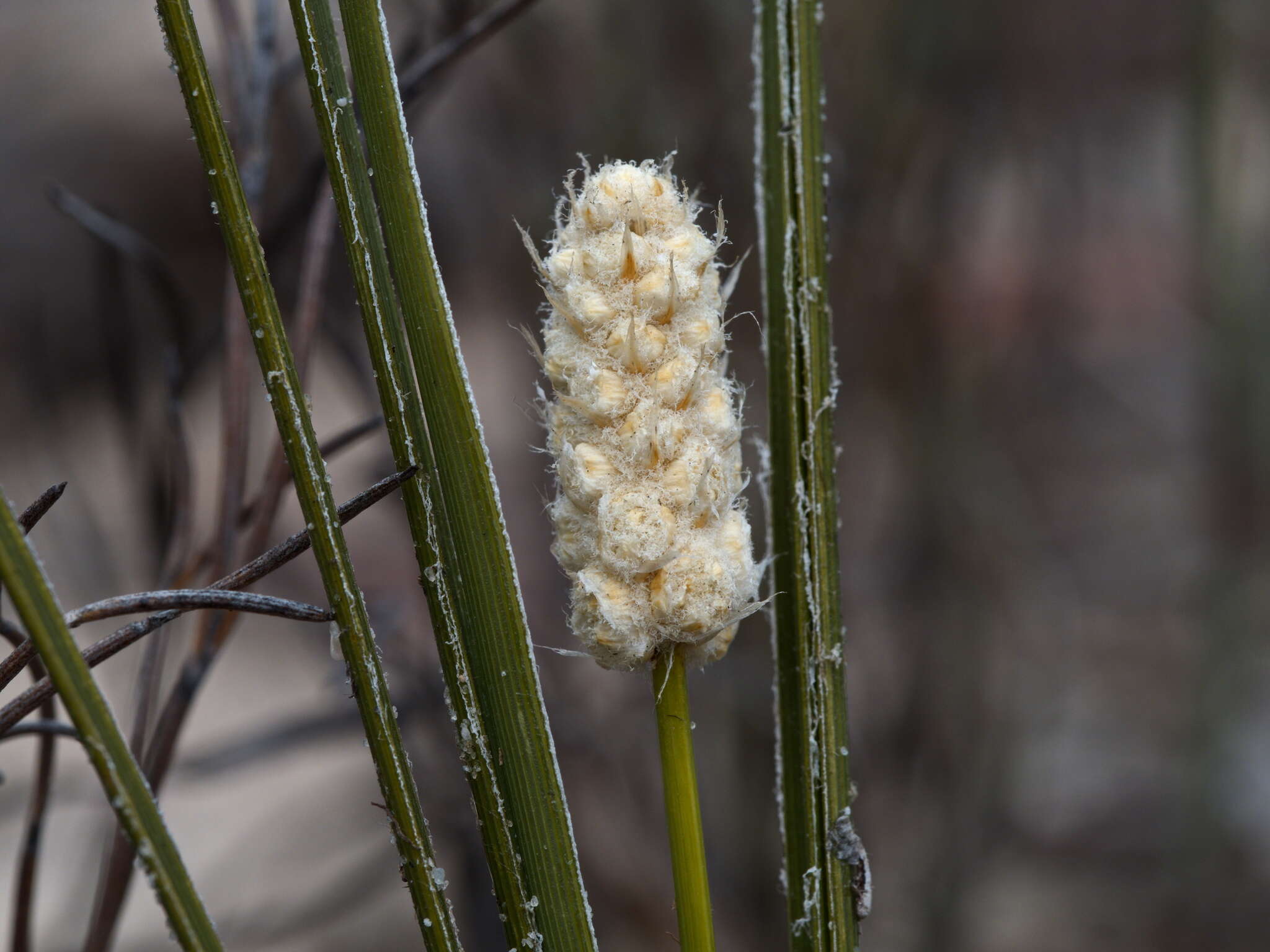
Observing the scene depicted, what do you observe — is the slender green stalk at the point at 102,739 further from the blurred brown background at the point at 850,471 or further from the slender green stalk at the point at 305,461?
the blurred brown background at the point at 850,471

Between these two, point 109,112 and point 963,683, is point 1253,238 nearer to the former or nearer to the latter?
point 963,683

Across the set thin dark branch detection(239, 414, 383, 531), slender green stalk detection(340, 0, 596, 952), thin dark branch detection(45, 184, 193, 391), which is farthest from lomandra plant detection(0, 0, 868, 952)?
thin dark branch detection(45, 184, 193, 391)

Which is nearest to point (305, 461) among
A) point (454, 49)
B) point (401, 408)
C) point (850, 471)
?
point (401, 408)

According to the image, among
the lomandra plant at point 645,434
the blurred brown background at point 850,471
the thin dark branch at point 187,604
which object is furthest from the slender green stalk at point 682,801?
the blurred brown background at point 850,471

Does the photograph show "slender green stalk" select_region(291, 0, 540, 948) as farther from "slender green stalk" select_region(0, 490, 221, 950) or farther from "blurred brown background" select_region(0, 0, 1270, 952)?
"blurred brown background" select_region(0, 0, 1270, 952)

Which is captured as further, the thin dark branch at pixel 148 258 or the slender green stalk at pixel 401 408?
the thin dark branch at pixel 148 258

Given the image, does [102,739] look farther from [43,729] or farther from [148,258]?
[148,258]
